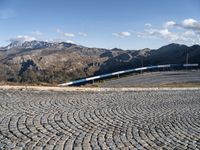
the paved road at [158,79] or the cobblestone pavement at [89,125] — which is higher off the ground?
the cobblestone pavement at [89,125]

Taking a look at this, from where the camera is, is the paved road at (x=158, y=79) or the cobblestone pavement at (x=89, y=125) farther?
the paved road at (x=158, y=79)

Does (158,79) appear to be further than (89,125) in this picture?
Yes

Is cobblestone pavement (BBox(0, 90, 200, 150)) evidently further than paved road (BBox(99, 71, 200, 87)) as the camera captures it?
No

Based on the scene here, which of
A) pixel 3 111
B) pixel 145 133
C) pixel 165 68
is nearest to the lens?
pixel 145 133

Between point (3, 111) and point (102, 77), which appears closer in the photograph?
point (3, 111)

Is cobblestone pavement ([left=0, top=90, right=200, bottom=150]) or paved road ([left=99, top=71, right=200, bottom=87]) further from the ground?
cobblestone pavement ([left=0, top=90, right=200, bottom=150])

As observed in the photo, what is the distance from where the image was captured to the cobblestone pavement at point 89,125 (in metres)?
8.74

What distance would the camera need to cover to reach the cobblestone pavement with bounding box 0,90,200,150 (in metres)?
8.74

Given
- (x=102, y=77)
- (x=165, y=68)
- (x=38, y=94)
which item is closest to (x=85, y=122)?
(x=38, y=94)

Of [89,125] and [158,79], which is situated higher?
[89,125]

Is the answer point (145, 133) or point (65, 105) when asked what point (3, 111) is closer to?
point (65, 105)

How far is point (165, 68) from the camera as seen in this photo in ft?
227

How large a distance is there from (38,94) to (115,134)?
8539 mm

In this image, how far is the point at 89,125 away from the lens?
35.8 feet
